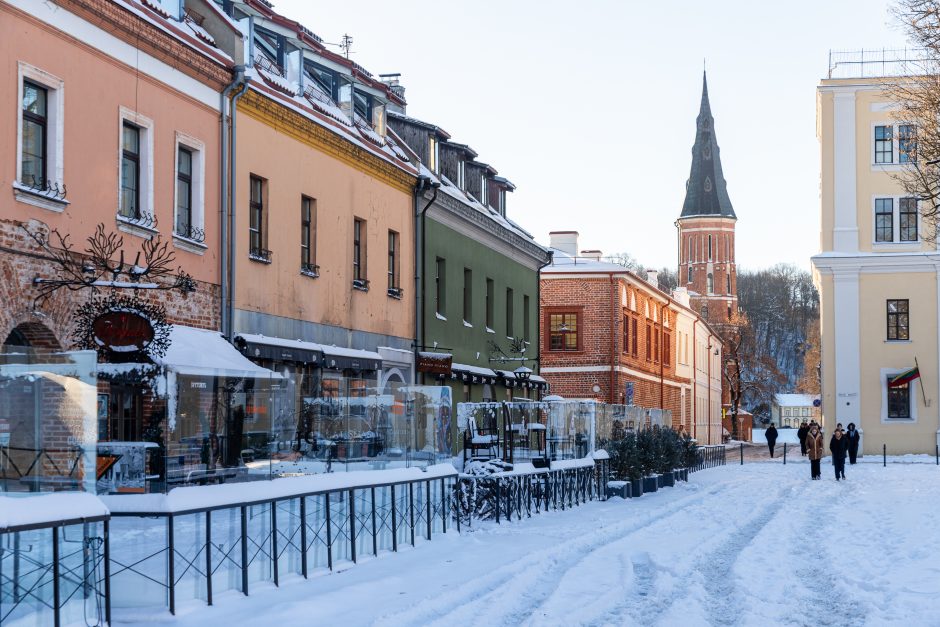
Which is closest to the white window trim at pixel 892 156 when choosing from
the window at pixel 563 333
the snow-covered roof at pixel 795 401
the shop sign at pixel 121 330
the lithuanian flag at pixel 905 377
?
the lithuanian flag at pixel 905 377

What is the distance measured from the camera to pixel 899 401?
47.8m

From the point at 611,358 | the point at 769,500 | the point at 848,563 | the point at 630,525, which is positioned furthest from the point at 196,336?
the point at 611,358

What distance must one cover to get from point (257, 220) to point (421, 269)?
806 centimetres

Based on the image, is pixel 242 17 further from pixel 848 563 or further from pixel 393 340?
pixel 848 563

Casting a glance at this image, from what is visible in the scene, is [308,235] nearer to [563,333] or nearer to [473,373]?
[473,373]

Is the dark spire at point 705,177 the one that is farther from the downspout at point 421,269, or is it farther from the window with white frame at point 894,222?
the downspout at point 421,269

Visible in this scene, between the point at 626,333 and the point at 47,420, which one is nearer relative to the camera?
the point at 47,420

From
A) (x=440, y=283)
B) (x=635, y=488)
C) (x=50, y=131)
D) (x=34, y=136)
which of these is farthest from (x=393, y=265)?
(x=34, y=136)

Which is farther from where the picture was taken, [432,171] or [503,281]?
[503,281]

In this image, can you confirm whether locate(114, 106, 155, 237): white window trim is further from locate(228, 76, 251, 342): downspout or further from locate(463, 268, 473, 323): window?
locate(463, 268, 473, 323): window

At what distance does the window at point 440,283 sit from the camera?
30.6 m

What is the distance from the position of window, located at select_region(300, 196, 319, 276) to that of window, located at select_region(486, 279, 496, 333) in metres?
12.3

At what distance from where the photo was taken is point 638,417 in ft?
92.2

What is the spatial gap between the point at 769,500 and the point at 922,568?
36.4 ft
